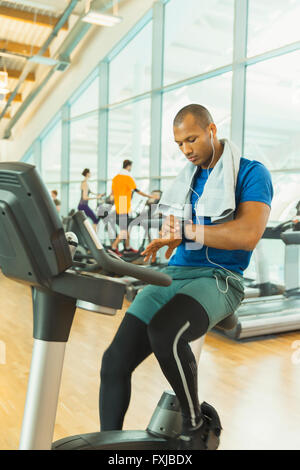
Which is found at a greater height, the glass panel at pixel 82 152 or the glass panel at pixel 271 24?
the glass panel at pixel 271 24

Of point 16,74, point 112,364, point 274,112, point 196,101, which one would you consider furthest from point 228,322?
point 16,74

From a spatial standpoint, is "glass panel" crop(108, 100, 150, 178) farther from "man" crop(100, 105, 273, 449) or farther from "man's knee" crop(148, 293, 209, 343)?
"man's knee" crop(148, 293, 209, 343)

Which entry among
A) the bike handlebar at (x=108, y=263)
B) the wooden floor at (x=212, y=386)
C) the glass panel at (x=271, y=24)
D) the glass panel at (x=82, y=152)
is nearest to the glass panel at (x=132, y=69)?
the glass panel at (x=82, y=152)

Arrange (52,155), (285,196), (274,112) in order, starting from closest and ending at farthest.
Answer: (285,196), (274,112), (52,155)

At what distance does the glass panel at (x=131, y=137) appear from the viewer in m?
7.43

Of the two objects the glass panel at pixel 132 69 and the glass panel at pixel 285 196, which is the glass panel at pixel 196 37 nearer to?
the glass panel at pixel 132 69

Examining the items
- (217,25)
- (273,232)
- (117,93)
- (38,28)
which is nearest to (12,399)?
(273,232)

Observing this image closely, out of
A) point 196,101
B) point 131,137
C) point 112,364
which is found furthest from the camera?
point 131,137

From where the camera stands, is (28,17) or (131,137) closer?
(28,17)

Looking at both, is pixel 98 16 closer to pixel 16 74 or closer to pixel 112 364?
pixel 16 74

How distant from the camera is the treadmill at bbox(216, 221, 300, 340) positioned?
3.22 m

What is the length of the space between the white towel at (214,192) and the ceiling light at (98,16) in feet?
18.1

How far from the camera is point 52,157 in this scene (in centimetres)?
1133

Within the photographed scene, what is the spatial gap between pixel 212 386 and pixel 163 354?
1.28 meters
